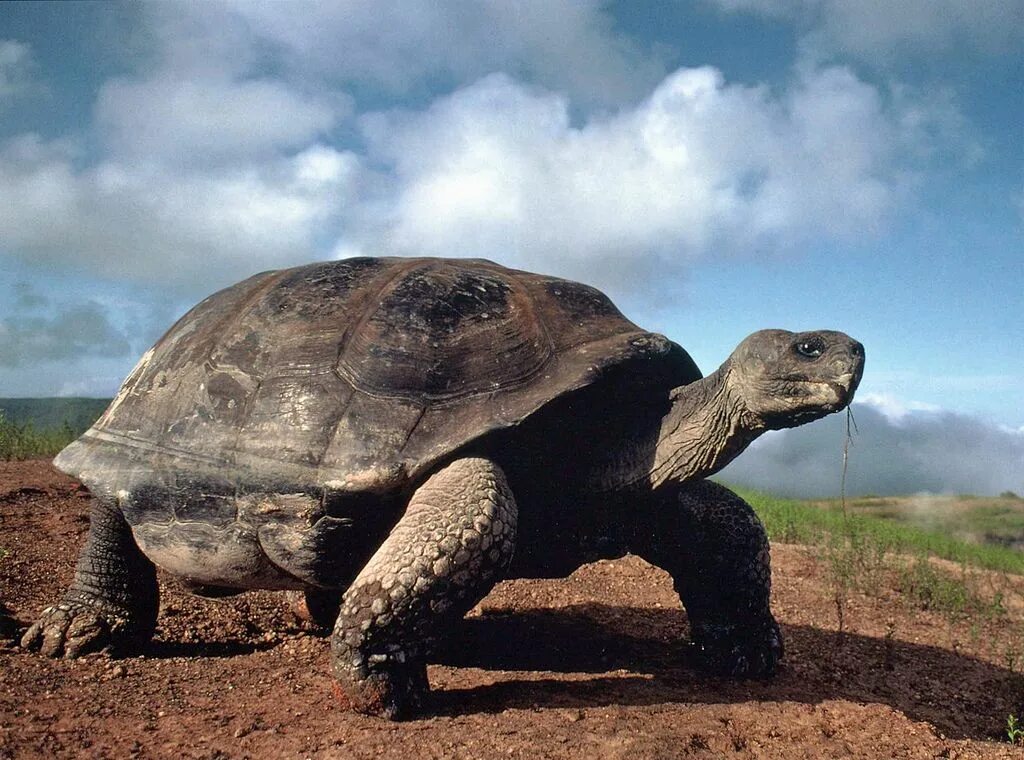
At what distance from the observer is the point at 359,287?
5.42 m

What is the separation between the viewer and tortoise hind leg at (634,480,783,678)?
223 inches

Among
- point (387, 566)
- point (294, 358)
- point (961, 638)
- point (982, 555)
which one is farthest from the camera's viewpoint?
point (982, 555)

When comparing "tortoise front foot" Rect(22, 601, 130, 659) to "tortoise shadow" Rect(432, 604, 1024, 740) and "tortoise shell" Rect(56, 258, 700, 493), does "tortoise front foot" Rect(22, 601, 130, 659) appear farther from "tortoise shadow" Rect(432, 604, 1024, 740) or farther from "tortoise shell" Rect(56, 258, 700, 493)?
"tortoise shadow" Rect(432, 604, 1024, 740)

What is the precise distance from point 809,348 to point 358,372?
9.20 ft

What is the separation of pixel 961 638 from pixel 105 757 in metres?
8.17

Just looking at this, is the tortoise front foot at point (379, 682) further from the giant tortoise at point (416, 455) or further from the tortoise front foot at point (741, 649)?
the tortoise front foot at point (741, 649)

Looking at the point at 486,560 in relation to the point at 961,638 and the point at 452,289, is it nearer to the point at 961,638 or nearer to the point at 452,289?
the point at 452,289

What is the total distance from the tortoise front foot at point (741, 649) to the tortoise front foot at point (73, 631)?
4.38 m

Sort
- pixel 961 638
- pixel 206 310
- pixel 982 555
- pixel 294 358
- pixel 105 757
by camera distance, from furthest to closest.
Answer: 1. pixel 982 555
2. pixel 961 638
3. pixel 206 310
4. pixel 294 358
5. pixel 105 757

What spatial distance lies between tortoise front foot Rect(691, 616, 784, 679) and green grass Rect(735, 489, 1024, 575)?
18.5 ft

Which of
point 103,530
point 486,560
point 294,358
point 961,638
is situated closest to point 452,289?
point 294,358

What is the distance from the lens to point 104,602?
5582 millimetres

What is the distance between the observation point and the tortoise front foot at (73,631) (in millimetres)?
5352

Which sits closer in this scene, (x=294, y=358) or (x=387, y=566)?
(x=387, y=566)
